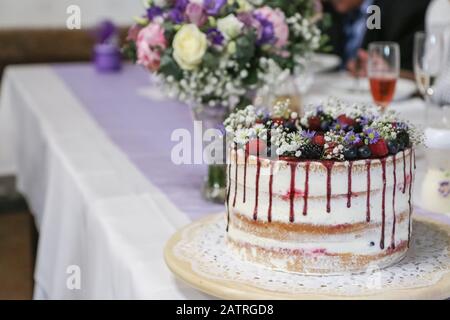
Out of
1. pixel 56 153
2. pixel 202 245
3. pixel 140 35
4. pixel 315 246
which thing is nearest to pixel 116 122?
pixel 56 153

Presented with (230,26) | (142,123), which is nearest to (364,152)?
(230,26)

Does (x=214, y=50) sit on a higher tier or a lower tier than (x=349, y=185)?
higher

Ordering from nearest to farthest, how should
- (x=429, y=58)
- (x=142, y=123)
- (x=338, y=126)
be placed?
(x=338, y=126), (x=429, y=58), (x=142, y=123)

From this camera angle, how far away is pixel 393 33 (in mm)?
3355

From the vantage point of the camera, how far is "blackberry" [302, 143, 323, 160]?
3.14 feet

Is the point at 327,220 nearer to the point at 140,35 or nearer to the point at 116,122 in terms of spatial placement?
the point at 140,35

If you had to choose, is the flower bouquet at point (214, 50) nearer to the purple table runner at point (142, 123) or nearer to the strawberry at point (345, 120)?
the purple table runner at point (142, 123)

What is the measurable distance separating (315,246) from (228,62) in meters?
0.53

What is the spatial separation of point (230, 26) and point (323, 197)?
51 cm

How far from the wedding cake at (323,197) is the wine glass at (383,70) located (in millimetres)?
748

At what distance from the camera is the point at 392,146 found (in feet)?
3.22

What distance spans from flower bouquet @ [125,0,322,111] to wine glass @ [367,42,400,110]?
335 mm

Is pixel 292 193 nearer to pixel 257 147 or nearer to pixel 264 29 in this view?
pixel 257 147

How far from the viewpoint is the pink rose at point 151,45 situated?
140cm
